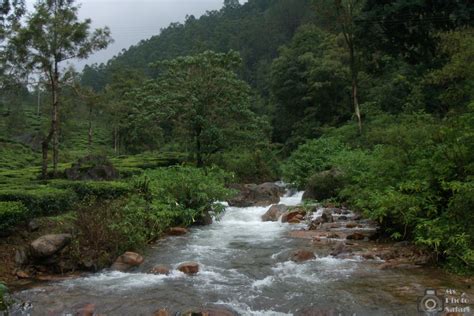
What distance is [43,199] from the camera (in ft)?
34.1

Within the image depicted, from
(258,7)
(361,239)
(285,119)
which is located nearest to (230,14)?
(258,7)

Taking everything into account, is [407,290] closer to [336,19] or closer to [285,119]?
[336,19]

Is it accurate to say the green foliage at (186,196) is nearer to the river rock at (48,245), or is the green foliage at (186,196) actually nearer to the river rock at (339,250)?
the river rock at (48,245)

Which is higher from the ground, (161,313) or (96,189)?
(96,189)

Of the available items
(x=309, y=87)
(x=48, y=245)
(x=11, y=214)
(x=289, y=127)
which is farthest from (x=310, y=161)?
(x=289, y=127)

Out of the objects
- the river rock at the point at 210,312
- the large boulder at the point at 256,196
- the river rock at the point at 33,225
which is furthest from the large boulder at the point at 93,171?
the river rock at the point at 210,312

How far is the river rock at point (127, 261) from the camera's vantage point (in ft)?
29.9

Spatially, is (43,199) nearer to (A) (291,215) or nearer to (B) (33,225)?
(B) (33,225)

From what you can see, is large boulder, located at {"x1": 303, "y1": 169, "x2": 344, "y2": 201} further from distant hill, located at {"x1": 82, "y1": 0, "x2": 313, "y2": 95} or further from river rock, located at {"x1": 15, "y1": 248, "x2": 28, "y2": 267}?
distant hill, located at {"x1": 82, "y1": 0, "x2": 313, "y2": 95}

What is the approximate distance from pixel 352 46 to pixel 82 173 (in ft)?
51.6

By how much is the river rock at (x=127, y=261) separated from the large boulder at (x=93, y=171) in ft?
29.0

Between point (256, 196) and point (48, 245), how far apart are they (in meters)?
10.9

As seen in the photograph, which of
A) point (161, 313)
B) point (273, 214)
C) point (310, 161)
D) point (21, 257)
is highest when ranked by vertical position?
point (310, 161)

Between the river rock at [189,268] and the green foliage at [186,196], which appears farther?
the green foliage at [186,196]
